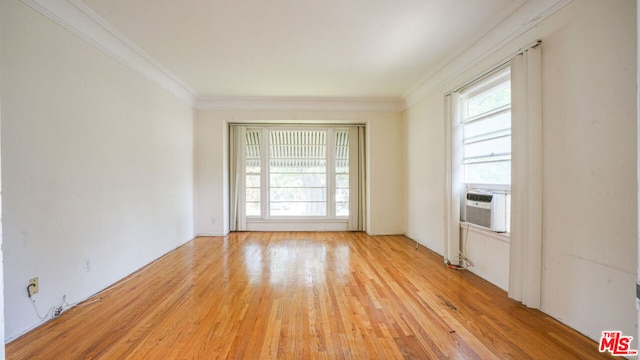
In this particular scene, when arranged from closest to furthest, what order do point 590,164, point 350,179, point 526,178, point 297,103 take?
point 590,164 → point 526,178 → point 297,103 → point 350,179

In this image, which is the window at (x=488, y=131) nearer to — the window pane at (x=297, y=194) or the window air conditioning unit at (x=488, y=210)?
the window air conditioning unit at (x=488, y=210)

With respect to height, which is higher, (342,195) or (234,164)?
(234,164)

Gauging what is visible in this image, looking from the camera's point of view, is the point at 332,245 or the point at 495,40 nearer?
the point at 495,40

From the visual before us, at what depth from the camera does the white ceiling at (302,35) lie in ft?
7.96

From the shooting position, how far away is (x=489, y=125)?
118 inches

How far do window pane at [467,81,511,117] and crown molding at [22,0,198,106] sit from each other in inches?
156

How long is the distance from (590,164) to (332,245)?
334cm

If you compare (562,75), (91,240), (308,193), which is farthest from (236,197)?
(562,75)

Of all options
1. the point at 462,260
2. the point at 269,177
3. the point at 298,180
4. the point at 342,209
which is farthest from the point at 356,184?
the point at 462,260

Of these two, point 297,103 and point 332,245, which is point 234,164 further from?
point 332,245

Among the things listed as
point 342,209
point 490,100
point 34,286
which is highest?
point 490,100

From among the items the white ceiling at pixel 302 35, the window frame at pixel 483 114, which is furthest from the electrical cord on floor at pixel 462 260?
the white ceiling at pixel 302 35

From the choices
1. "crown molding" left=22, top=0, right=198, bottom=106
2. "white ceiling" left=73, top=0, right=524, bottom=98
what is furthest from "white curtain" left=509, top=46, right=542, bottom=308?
"crown molding" left=22, top=0, right=198, bottom=106

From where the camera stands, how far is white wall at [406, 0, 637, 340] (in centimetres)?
174
